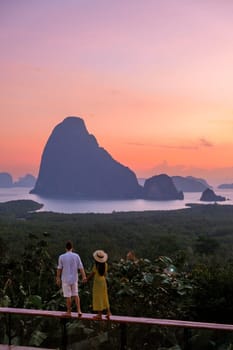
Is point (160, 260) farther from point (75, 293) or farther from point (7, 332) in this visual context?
point (7, 332)

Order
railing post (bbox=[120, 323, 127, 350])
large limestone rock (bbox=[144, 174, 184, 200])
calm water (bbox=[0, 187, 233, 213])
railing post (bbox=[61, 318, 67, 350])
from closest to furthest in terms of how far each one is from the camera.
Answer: railing post (bbox=[120, 323, 127, 350]) → railing post (bbox=[61, 318, 67, 350]) → calm water (bbox=[0, 187, 233, 213]) → large limestone rock (bbox=[144, 174, 184, 200])

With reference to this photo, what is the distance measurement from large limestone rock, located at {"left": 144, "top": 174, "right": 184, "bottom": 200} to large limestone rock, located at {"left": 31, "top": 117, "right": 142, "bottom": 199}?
5.85 meters

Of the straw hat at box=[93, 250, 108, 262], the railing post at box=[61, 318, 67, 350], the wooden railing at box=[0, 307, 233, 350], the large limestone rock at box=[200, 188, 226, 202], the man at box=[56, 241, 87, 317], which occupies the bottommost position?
the railing post at box=[61, 318, 67, 350]

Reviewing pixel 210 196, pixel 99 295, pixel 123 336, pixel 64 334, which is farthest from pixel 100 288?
pixel 210 196

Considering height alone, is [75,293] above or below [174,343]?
above

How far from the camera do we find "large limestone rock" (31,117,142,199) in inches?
6201

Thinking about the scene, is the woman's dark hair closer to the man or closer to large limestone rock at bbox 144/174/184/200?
the man

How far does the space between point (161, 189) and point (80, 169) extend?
2845 centimetres

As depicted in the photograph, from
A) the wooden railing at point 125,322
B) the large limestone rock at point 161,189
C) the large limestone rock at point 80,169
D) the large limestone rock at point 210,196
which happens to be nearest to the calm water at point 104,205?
the large limestone rock at point 210,196

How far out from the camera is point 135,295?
4719 mm

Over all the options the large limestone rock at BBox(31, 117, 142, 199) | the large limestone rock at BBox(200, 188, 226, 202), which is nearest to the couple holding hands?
the large limestone rock at BBox(200, 188, 226, 202)

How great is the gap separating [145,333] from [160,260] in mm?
1349

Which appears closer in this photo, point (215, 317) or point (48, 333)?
point (48, 333)

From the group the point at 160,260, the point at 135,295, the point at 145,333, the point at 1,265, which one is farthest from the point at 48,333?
the point at 1,265
